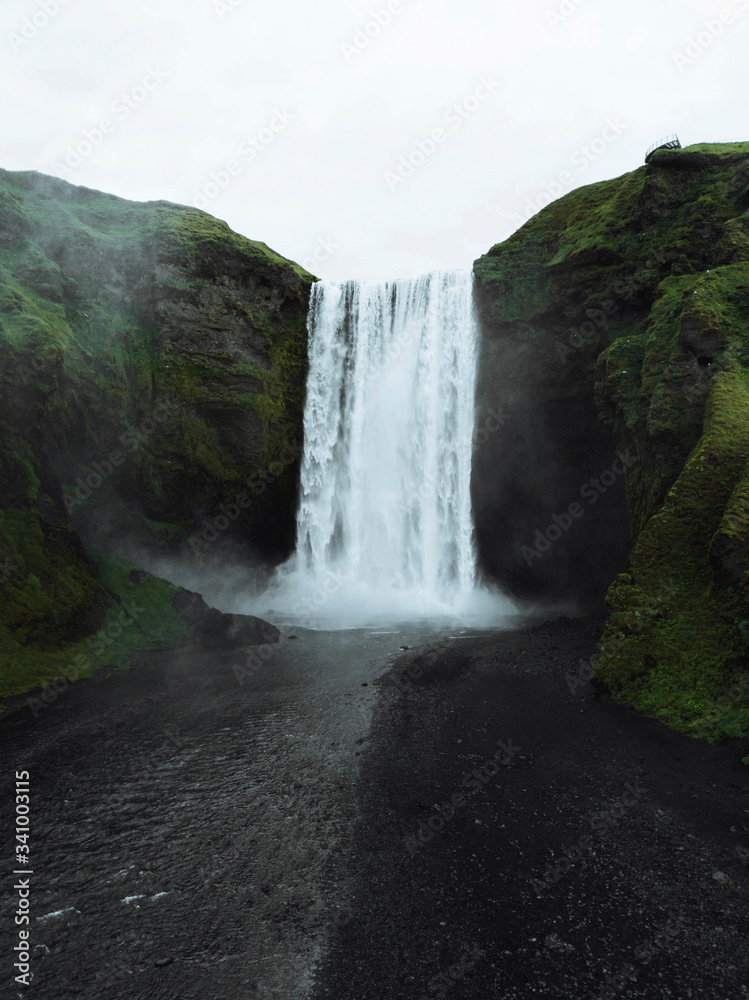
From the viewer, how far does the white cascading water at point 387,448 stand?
24250mm

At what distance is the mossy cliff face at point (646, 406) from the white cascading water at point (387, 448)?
1.59 m

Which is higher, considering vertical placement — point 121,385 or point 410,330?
point 410,330

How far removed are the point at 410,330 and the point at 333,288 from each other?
443 cm

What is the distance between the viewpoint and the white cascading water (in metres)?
24.2

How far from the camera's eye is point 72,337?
18.3 metres

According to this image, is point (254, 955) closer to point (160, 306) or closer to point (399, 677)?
point (399, 677)

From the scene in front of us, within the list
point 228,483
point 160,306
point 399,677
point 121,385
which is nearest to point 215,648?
point 399,677
